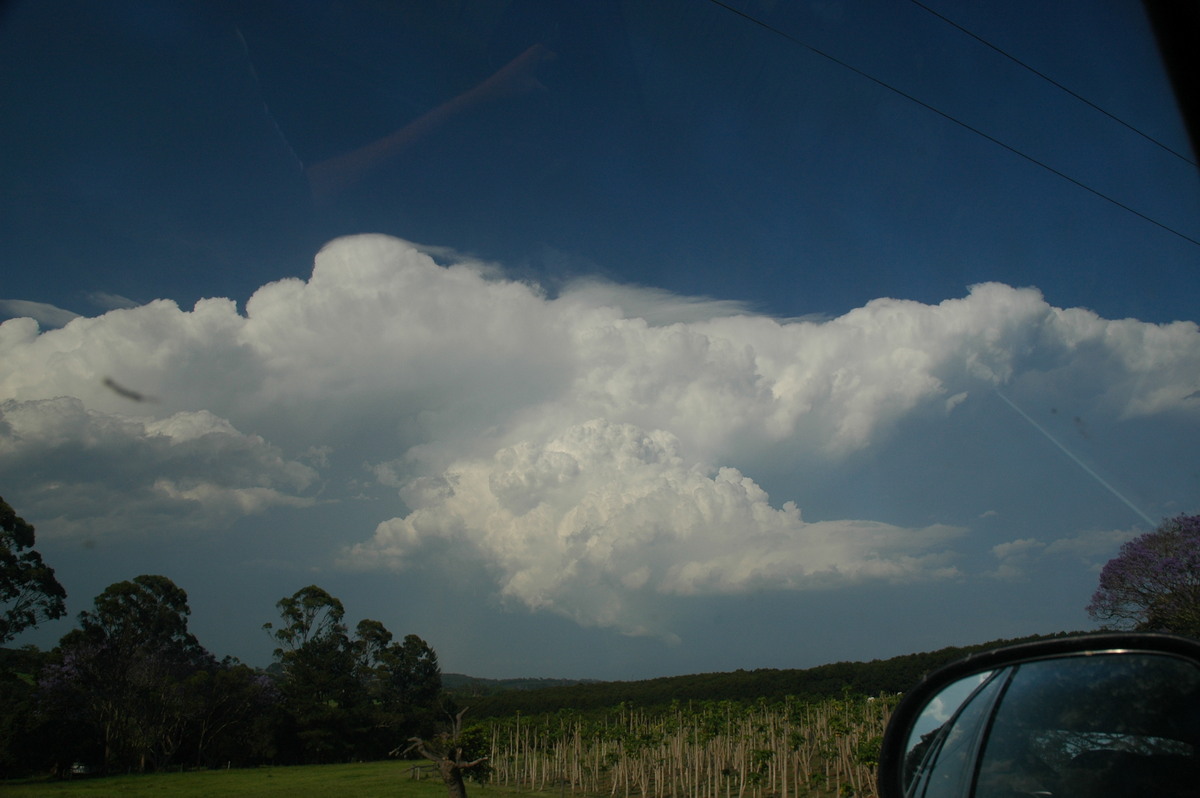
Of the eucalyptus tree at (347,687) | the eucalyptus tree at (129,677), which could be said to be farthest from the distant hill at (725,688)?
the eucalyptus tree at (129,677)

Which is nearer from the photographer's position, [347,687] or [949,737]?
[949,737]

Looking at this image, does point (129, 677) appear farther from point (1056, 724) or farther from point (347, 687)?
point (1056, 724)

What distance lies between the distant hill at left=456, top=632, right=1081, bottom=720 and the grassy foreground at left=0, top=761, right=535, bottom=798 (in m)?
21.1

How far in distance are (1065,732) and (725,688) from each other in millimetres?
79563

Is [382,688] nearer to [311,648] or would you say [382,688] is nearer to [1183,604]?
[311,648]

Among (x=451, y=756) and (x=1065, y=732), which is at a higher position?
(x=1065, y=732)

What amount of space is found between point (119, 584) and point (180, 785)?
622 inches

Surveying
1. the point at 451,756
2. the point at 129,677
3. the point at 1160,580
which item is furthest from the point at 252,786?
the point at 1160,580

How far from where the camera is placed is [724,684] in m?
76.0

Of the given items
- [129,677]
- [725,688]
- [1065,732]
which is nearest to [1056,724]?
[1065,732]

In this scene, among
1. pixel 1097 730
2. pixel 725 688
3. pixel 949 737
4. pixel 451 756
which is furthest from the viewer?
pixel 725 688

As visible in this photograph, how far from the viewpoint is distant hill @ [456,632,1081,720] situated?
5597 cm

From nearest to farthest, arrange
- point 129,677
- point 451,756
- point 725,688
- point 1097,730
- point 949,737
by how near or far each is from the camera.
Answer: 1. point 1097,730
2. point 949,737
3. point 451,756
4. point 129,677
5. point 725,688

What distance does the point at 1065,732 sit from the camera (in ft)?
6.75
